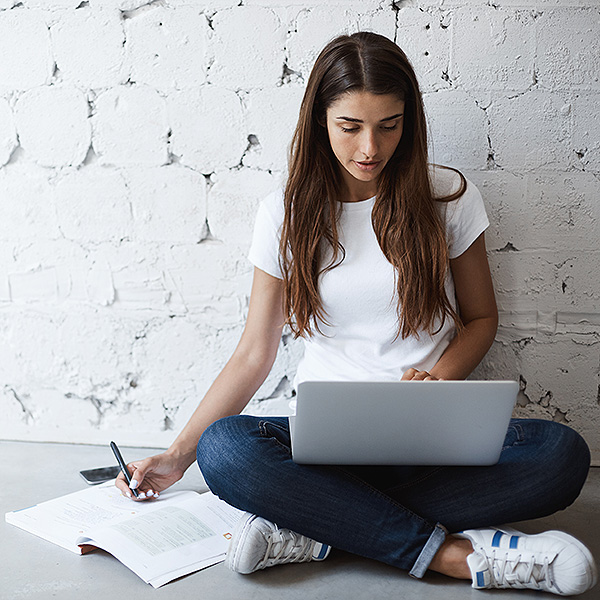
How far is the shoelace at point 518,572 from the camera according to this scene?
123 cm

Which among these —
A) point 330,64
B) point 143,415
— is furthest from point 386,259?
point 143,415

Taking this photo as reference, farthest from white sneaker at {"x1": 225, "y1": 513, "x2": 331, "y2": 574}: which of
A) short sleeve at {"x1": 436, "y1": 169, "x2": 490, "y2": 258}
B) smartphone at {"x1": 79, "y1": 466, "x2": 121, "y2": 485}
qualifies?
short sleeve at {"x1": 436, "y1": 169, "x2": 490, "y2": 258}

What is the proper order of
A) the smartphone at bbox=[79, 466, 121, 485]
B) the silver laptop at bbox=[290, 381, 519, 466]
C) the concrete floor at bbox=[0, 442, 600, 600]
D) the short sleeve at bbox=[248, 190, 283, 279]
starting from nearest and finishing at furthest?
the silver laptop at bbox=[290, 381, 519, 466]
the concrete floor at bbox=[0, 442, 600, 600]
the short sleeve at bbox=[248, 190, 283, 279]
the smartphone at bbox=[79, 466, 121, 485]

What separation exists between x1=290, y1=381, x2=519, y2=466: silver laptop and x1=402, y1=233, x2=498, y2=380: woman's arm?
28cm

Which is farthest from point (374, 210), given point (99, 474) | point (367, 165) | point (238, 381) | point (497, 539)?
point (99, 474)

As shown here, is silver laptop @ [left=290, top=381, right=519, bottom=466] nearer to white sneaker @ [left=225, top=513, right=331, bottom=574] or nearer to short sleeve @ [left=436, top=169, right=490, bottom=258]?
white sneaker @ [left=225, top=513, right=331, bottom=574]

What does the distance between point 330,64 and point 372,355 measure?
23.0 inches

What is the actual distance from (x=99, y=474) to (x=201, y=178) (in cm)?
74

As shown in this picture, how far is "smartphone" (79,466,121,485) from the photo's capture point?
67.2 inches

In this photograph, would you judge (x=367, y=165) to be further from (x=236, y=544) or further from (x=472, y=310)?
(x=236, y=544)

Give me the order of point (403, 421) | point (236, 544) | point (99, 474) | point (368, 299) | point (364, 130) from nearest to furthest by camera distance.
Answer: point (403, 421)
point (236, 544)
point (364, 130)
point (368, 299)
point (99, 474)

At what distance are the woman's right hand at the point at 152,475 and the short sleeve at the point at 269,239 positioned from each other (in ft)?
1.45

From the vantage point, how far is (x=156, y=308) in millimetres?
1873

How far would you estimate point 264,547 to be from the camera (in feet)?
4.29
